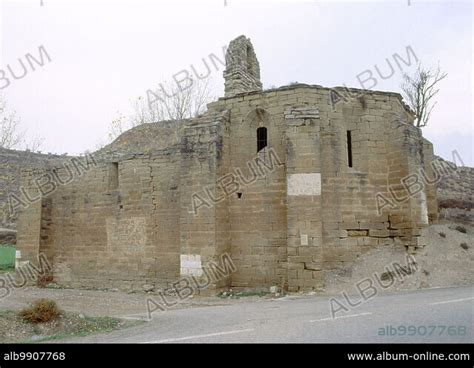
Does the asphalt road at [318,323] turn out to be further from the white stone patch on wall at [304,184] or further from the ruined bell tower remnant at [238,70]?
the ruined bell tower remnant at [238,70]

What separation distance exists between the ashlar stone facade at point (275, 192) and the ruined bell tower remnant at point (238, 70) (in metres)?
1.55

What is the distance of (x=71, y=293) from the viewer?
1395 centimetres

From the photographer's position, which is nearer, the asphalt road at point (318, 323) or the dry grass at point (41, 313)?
the asphalt road at point (318, 323)

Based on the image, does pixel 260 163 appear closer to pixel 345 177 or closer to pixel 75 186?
pixel 345 177

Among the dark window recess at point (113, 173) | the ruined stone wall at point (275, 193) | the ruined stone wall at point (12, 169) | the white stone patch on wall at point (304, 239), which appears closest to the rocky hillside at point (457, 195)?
the ruined stone wall at point (275, 193)

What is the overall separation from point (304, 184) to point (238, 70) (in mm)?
5252

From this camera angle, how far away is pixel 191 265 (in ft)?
40.1

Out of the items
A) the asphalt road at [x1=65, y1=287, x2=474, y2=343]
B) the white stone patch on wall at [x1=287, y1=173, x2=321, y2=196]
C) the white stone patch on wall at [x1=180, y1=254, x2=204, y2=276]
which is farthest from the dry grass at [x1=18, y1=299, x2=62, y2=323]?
the white stone patch on wall at [x1=287, y1=173, x2=321, y2=196]

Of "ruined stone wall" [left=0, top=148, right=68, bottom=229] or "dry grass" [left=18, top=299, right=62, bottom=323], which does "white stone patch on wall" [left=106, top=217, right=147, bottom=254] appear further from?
"ruined stone wall" [left=0, top=148, right=68, bottom=229]

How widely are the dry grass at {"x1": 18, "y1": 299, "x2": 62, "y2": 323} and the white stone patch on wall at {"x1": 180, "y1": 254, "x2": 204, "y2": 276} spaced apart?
4216mm

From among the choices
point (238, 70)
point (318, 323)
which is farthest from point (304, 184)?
point (238, 70)

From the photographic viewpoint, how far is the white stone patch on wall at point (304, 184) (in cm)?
1161

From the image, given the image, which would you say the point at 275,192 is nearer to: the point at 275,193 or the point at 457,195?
the point at 275,193
